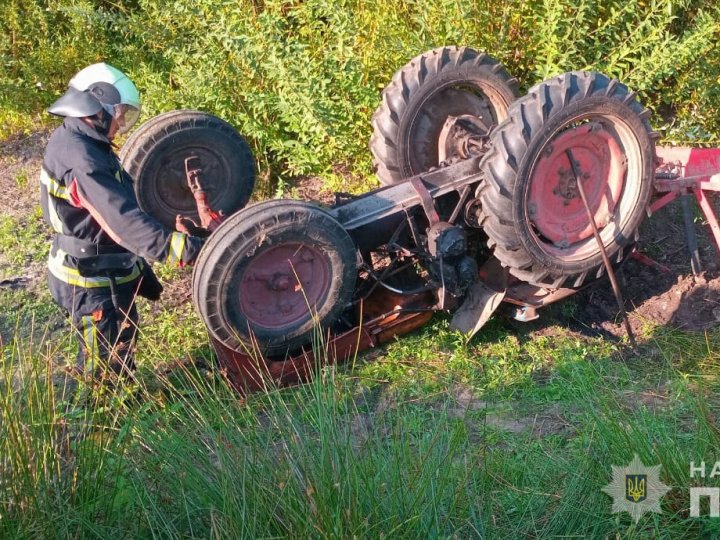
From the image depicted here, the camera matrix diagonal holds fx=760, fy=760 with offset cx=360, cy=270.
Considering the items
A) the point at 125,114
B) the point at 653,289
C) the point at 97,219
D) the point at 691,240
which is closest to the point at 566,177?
the point at 691,240

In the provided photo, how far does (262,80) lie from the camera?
7.12m

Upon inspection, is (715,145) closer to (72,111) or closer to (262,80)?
(262,80)

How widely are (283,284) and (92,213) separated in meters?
1.15

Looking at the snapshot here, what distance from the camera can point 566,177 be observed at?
491cm

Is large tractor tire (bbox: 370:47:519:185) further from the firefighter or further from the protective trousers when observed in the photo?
the protective trousers

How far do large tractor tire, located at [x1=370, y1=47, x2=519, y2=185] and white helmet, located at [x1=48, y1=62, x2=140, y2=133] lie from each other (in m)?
1.93

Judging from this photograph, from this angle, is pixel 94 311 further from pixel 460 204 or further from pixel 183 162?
pixel 460 204

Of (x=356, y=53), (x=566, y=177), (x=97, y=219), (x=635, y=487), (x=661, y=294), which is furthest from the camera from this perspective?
(x=356, y=53)

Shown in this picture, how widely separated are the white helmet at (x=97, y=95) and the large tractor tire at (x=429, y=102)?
193cm

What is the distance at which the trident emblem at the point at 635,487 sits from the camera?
10.1ft

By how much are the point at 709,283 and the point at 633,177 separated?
1415 mm

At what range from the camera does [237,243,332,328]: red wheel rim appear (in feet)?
14.6

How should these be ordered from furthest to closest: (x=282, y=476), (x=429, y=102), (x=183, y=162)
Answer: (x=429, y=102) → (x=183, y=162) → (x=282, y=476)

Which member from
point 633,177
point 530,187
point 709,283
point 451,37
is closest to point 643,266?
point 709,283
